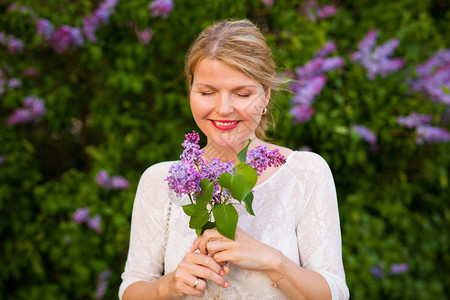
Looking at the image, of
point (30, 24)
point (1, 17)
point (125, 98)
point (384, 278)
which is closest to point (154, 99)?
point (125, 98)

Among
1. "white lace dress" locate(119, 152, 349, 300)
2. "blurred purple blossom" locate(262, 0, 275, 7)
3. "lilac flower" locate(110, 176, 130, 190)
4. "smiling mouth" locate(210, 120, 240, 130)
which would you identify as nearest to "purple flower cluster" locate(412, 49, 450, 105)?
"blurred purple blossom" locate(262, 0, 275, 7)

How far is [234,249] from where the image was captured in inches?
47.1

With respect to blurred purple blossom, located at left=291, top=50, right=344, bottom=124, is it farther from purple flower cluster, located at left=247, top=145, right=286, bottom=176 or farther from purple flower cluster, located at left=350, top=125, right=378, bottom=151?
purple flower cluster, located at left=247, top=145, right=286, bottom=176

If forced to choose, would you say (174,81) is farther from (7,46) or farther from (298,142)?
(7,46)

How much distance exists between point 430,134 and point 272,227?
1.78 meters

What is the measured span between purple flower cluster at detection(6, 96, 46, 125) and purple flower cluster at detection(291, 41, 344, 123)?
1515 millimetres

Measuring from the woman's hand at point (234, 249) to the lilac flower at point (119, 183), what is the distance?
5.25 feet

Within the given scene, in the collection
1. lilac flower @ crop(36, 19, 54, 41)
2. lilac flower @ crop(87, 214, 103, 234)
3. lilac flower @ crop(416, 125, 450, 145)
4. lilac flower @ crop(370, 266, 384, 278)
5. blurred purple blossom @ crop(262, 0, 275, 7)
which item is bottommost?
lilac flower @ crop(370, 266, 384, 278)

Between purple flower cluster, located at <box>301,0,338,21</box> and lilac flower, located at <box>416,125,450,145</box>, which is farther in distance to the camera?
purple flower cluster, located at <box>301,0,338,21</box>

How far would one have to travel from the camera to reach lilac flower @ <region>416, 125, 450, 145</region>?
111 inches

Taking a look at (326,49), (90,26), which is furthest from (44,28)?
(326,49)

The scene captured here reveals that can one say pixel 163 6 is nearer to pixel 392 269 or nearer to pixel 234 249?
pixel 234 249

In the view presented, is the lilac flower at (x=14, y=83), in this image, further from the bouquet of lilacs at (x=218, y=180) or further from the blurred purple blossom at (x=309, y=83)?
the bouquet of lilacs at (x=218, y=180)

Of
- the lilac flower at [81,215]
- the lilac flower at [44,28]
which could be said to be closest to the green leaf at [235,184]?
the lilac flower at [81,215]
